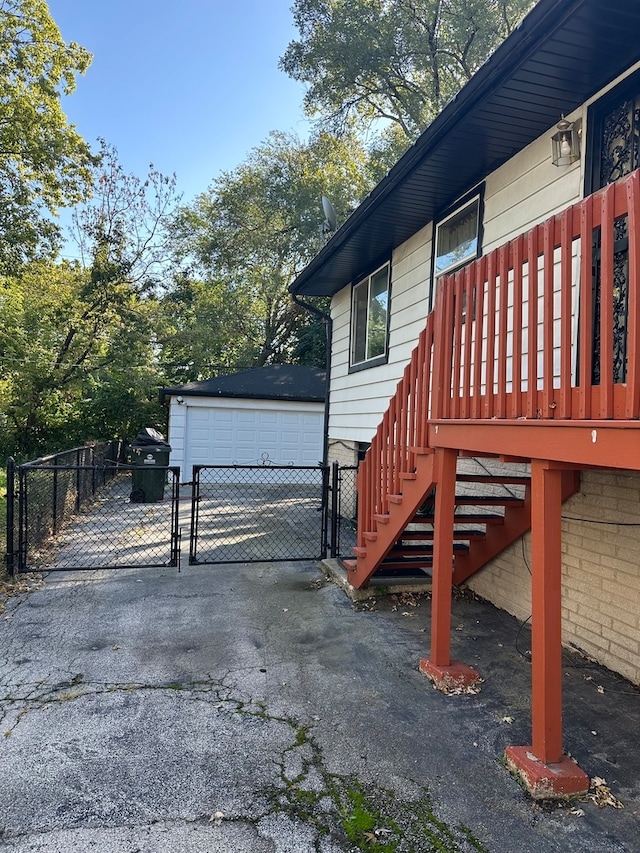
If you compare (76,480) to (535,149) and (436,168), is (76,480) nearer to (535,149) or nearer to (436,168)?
(436,168)

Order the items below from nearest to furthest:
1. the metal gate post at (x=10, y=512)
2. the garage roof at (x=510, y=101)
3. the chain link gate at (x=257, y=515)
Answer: the garage roof at (x=510, y=101)
the metal gate post at (x=10, y=512)
the chain link gate at (x=257, y=515)

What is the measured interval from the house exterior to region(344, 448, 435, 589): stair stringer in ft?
0.07

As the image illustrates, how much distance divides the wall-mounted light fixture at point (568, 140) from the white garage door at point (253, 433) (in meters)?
10.4

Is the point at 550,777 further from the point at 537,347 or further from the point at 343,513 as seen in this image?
the point at 343,513

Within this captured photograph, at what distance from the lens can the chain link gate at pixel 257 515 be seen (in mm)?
5902

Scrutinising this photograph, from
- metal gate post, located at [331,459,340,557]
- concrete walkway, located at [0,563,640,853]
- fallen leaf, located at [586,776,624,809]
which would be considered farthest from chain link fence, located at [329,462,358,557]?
fallen leaf, located at [586,776,624,809]

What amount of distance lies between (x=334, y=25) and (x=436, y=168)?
11.8 meters

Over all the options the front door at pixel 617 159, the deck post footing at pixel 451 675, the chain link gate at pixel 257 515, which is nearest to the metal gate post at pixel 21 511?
the chain link gate at pixel 257 515

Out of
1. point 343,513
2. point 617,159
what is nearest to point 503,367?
point 617,159

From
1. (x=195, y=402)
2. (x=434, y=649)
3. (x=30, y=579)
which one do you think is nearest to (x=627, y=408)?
(x=434, y=649)

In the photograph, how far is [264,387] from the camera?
45.6 feet

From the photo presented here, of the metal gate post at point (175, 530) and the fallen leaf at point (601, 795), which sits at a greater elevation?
the metal gate post at point (175, 530)

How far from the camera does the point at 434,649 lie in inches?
127

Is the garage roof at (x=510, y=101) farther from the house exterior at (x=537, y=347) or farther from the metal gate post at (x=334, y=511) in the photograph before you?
the metal gate post at (x=334, y=511)
